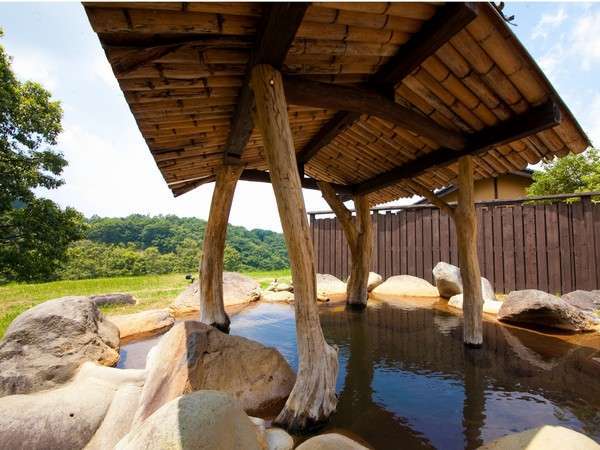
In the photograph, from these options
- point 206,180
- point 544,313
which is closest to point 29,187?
point 206,180

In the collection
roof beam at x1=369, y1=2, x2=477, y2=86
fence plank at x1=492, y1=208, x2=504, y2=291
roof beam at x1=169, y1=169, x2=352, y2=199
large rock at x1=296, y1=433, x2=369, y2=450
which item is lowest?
large rock at x1=296, y1=433, x2=369, y2=450

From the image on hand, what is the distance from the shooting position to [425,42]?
2.30m

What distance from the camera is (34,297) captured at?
8.22 meters

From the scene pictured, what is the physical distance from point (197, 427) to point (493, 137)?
408cm

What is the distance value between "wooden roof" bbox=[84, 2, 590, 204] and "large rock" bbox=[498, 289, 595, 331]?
7.13 ft

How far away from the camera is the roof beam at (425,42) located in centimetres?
203

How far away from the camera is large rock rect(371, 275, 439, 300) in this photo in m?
8.18

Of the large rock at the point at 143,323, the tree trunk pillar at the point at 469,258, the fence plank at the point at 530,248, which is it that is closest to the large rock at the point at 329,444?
the tree trunk pillar at the point at 469,258

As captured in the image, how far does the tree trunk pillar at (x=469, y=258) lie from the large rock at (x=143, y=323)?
4.71m

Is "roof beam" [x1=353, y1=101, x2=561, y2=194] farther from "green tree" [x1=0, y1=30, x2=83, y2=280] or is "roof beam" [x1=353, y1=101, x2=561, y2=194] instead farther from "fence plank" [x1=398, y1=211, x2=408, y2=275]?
"green tree" [x1=0, y1=30, x2=83, y2=280]

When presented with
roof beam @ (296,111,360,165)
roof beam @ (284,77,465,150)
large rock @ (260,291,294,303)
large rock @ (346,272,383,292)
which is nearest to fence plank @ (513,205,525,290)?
large rock @ (346,272,383,292)

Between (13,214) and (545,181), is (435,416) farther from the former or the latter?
(545,181)

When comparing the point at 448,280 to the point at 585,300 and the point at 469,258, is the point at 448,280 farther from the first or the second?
the point at 469,258

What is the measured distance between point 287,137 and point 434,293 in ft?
23.6
